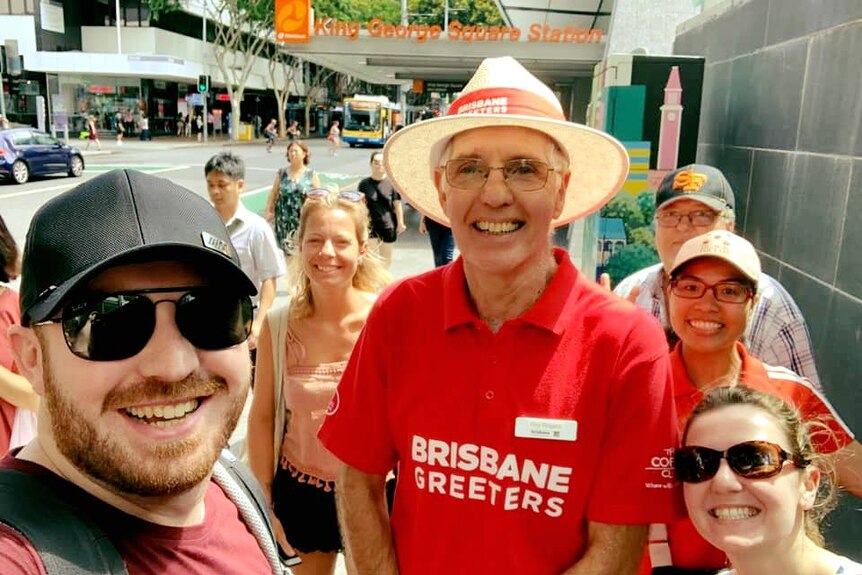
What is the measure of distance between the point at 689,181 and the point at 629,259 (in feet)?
11.1

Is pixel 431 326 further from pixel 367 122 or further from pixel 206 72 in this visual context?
pixel 206 72

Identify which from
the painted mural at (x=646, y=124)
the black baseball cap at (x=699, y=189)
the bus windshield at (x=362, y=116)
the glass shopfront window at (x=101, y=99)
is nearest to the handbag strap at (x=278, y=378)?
the black baseball cap at (x=699, y=189)

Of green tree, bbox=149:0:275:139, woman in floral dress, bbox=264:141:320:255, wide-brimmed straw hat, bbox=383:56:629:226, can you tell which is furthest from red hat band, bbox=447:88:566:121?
green tree, bbox=149:0:275:139

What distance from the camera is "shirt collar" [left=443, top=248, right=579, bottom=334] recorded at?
1785mm

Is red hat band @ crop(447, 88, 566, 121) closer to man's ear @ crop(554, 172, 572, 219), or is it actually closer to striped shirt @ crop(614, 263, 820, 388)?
man's ear @ crop(554, 172, 572, 219)

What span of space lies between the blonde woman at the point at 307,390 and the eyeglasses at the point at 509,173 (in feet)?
4.11

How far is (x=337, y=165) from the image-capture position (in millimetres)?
30969

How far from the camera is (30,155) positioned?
20.4 meters

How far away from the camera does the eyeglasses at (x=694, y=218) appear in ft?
10.5

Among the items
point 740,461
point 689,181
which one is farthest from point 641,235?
point 740,461

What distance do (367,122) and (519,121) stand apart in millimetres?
43976

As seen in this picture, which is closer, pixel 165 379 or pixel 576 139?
pixel 165 379

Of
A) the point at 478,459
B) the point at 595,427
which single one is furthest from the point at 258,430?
the point at 595,427

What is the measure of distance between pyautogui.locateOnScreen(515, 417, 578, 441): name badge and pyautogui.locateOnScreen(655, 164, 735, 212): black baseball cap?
5.94 feet
